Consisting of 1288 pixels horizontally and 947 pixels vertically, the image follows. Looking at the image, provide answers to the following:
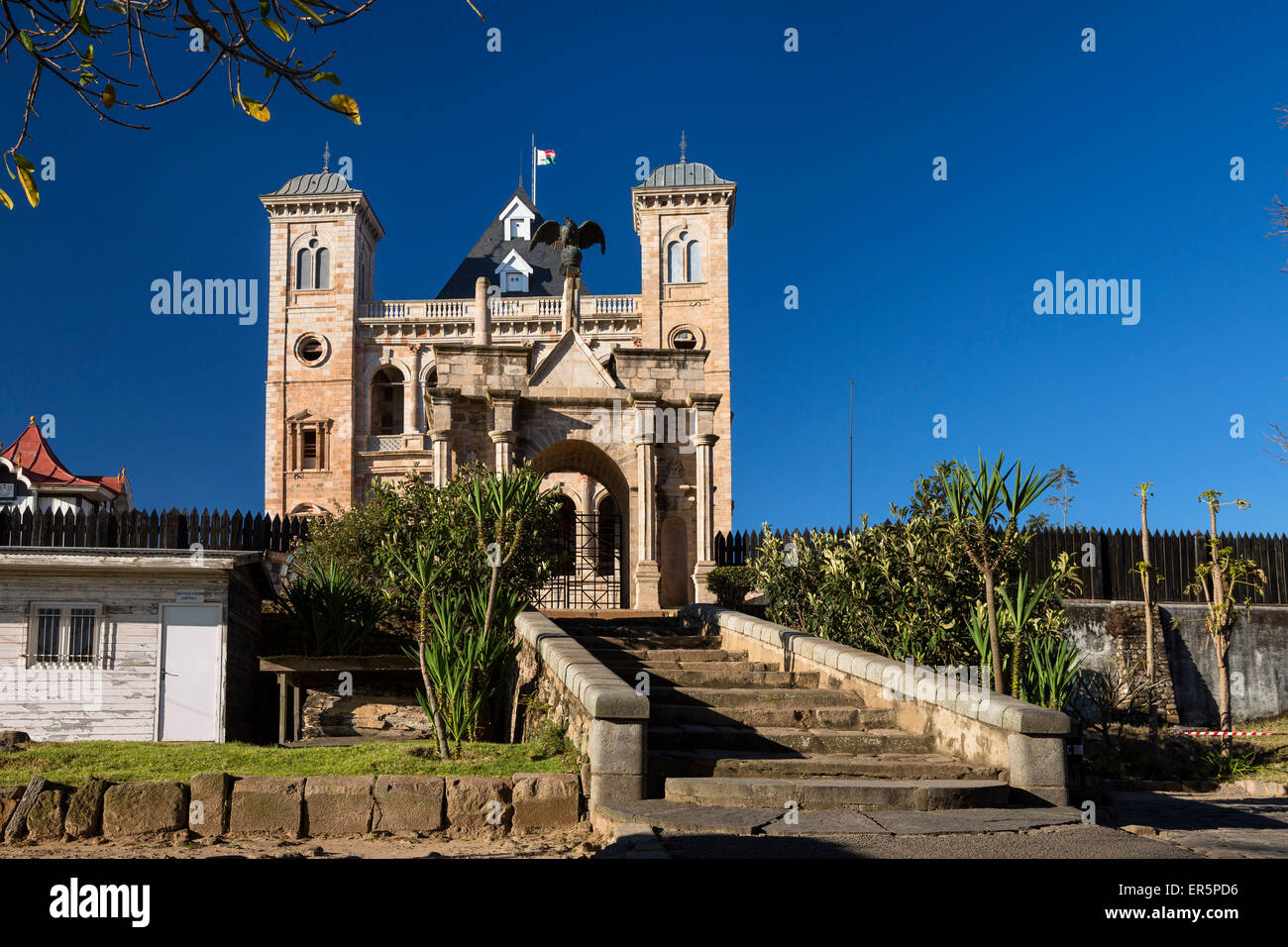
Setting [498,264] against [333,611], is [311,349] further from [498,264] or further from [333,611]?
[333,611]

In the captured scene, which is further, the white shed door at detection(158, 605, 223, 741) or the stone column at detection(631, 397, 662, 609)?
the stone column at detection(631, 397, 662, 609)

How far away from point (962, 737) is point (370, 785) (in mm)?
4458

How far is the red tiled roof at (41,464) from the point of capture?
1489 inches

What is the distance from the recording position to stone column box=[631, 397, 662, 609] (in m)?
18.4

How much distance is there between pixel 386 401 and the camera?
159ft

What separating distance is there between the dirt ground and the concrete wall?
16206 millimetres

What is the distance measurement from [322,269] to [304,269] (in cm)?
74

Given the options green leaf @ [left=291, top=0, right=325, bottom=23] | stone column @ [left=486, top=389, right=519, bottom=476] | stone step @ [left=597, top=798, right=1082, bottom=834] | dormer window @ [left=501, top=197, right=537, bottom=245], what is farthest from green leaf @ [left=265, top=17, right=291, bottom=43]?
dormer window @ [left=501, top=197, right=537, bottom=245]

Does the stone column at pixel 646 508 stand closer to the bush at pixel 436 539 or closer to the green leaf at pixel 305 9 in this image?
the bush at pixel 436 539

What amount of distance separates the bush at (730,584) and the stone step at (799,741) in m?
7.77

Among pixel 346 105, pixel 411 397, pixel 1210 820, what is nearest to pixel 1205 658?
pixel 1210 820

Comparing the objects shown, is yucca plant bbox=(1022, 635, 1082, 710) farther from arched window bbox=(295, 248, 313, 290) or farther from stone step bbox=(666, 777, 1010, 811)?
arched window bbox=(295, 248, 313, 290)
